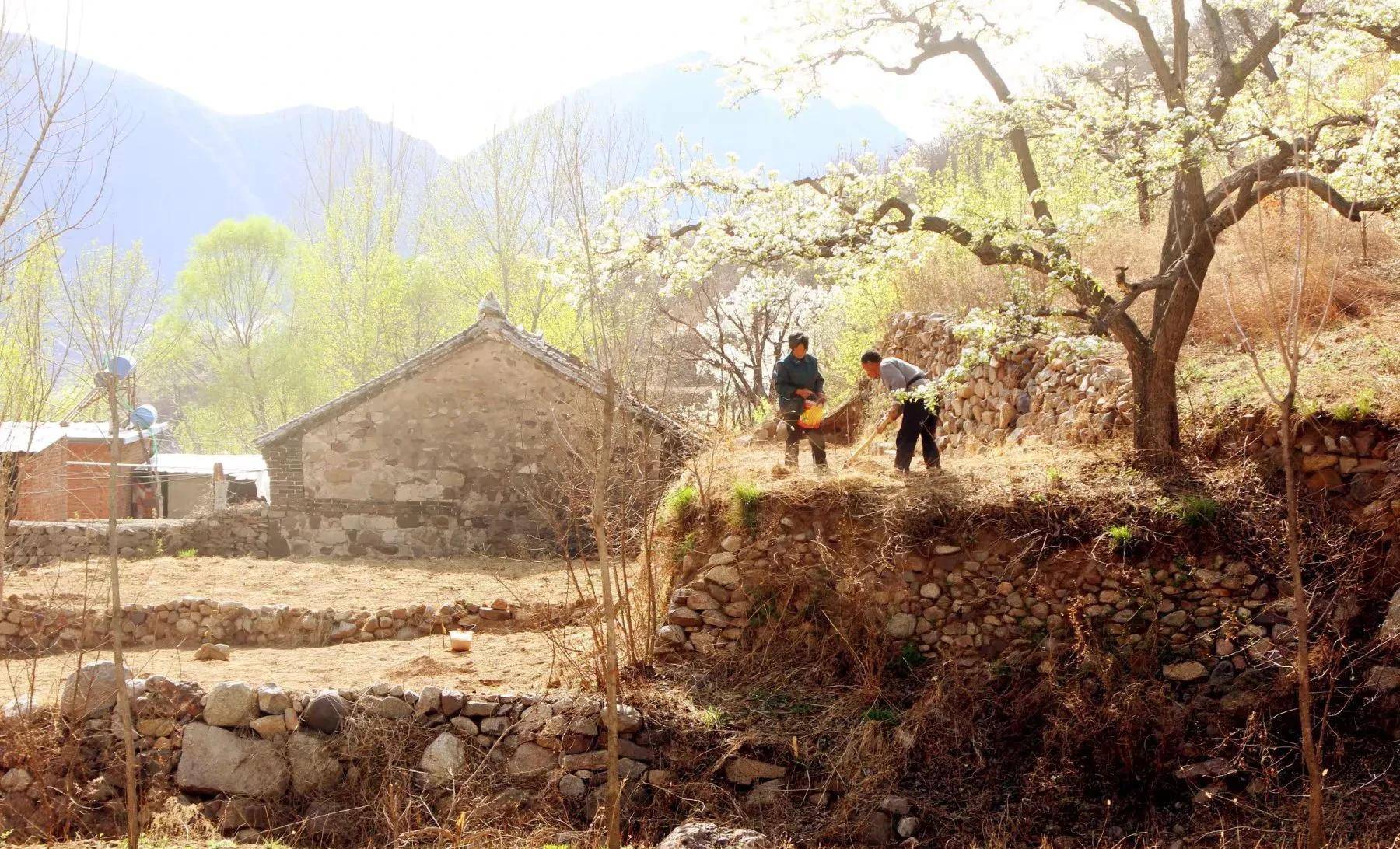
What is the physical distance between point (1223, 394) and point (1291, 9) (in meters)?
3.35

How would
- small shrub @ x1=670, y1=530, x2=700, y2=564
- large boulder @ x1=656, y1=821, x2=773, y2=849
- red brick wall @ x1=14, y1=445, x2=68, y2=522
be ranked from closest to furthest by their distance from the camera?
large boulder @ x1=656, y1=821, x2=773, y2=849, small shrub @ x1=670, y1=530, x2=700, y2=564, red brick wall @ x1=14, y1=445, x2=68, y2=522

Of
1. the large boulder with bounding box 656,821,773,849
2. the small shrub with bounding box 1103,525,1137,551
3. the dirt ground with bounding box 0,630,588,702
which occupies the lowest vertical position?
the large boulder with bounding box 656,821,773,849

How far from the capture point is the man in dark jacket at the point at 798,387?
10344 mm

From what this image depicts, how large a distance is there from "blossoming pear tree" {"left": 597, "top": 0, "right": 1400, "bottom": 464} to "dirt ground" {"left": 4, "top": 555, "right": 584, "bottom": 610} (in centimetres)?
418

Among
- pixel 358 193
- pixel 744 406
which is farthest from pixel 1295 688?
pixel 358 193

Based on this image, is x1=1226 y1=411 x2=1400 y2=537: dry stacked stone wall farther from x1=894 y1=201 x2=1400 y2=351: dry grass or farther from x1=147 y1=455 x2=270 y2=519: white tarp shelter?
x1=147 y1=455 x2=270 y2=519: white tarp shelter

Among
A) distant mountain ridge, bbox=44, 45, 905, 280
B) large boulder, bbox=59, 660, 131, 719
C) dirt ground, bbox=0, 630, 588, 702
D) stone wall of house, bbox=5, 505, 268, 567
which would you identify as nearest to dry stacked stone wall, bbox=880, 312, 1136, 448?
dirt ground, bbox=0, 630, 588, 702

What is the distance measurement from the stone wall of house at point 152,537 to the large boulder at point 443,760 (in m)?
9.87

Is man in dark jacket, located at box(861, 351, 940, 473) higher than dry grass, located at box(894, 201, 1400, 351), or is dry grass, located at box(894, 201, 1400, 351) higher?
dry grass, located at box(894, 201, 1400, 351)

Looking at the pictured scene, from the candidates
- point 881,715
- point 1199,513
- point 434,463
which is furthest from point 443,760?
point 434,463

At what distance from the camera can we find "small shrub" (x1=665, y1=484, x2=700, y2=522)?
9688 mm

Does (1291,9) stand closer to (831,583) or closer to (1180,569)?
(1180,569)

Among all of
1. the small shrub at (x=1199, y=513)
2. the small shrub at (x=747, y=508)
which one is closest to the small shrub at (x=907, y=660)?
the small shrub at (x=747, y=508)

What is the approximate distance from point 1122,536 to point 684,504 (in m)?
3.73
